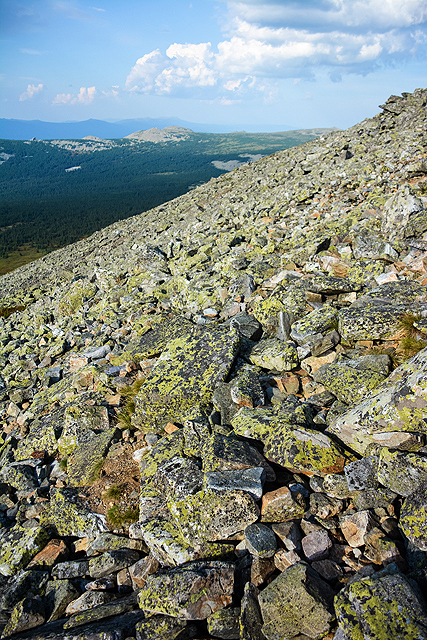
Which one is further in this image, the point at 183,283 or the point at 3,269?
the point at 3,269

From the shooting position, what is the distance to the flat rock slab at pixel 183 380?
7957mm

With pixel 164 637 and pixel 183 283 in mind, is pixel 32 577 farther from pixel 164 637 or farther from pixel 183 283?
pixel 183 283

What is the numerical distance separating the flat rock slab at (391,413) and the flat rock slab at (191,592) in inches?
103

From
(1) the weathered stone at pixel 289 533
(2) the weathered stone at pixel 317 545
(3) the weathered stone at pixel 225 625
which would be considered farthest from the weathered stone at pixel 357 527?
(3) the weathered stone at pixel 225 625

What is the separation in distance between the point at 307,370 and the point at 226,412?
2140 mm

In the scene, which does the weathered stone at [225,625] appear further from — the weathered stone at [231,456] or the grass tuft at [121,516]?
the grass tuft at [121,516]

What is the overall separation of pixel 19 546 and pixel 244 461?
4.61 meters

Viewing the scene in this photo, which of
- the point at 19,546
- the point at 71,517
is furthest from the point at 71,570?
the point at 19,546

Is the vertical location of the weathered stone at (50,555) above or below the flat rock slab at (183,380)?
below

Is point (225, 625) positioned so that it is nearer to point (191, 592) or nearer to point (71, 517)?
point (191, 592)

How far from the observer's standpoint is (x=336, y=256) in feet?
39.5

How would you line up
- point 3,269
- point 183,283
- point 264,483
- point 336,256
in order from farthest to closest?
point 3,269, point 183,283, point 336,256, point 264,483

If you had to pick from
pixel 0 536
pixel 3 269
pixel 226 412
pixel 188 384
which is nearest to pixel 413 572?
pixel 226 412

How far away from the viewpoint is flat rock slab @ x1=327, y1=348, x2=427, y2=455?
197 inches
